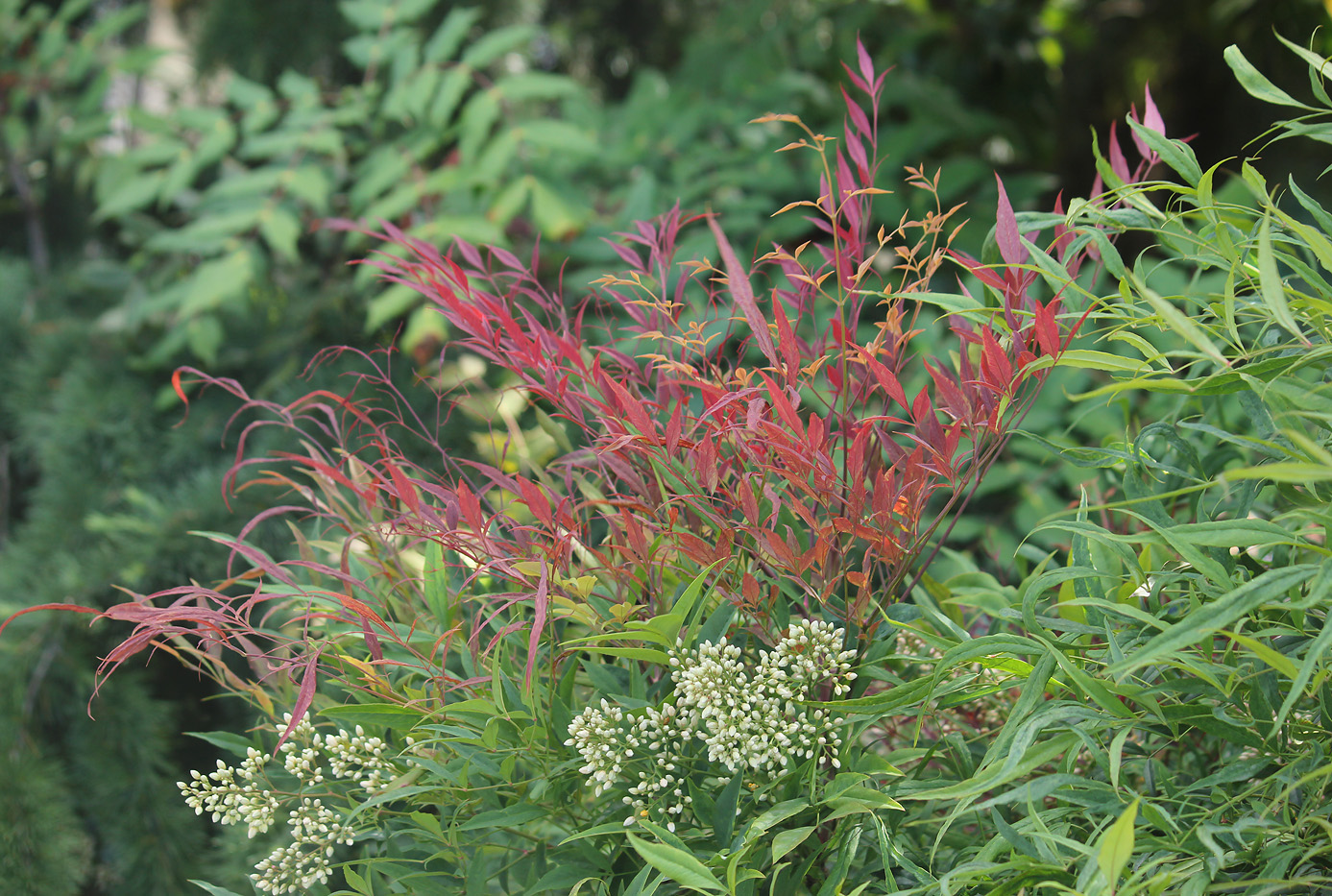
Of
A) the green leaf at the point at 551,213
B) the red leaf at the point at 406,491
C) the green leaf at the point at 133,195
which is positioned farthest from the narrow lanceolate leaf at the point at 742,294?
the green leaf at the point at 133,195

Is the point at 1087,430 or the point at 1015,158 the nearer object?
the point at 1087,430

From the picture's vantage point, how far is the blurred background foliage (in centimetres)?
70

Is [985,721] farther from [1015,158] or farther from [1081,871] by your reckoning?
[1015,158]

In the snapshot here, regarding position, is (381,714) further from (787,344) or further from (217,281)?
(217,281)

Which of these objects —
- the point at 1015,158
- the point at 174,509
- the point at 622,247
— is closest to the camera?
the point at 622,247

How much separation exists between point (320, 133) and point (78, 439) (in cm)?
38

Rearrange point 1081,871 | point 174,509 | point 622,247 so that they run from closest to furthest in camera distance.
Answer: point 1081,871
point 622,247
point 174,509

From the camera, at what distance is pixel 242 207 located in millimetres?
906

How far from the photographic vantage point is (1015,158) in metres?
1.34

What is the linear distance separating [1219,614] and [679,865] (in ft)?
0.48

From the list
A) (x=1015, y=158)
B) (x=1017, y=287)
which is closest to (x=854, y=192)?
(x=1017, y=287)

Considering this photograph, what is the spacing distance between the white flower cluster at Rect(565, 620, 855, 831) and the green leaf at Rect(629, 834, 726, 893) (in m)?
0.02

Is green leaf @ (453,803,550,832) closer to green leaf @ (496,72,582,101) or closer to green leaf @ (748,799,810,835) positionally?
green leaf @ (748,799,810,835)

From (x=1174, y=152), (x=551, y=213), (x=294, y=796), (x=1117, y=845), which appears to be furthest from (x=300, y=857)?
(x=551, y=213)
